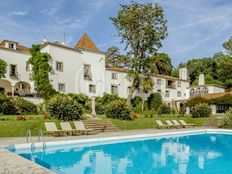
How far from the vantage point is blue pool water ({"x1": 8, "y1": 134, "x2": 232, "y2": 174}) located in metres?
10.4

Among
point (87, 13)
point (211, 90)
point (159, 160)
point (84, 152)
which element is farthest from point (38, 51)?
point (211, 90)

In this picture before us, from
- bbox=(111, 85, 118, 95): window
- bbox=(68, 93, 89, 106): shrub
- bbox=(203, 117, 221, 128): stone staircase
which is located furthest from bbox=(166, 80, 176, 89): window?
bbox=(203, 117, 221, 128): stone staircase

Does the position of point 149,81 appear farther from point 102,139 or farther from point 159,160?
point 159,160

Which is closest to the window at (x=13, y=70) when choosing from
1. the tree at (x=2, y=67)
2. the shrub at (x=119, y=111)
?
the tree at (x=2, y=67)

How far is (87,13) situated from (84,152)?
524 inches

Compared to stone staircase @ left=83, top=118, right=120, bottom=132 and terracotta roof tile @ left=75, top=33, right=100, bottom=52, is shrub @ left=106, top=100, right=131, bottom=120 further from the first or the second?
terracotta roof tile @ left=75, top=33, right=100, bottom=52

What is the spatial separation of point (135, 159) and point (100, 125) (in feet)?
32.5

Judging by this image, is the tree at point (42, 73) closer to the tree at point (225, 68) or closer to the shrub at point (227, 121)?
the shrub at point (227, 121)

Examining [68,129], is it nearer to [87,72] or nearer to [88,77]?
[88,77]

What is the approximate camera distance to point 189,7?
20734 millimetres

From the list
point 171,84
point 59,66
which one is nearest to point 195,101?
point 171,84

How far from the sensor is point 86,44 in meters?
38.9

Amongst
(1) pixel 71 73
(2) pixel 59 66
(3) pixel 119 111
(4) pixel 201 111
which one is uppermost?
(2) pixel 59 66

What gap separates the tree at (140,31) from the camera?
37.7m
